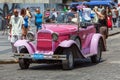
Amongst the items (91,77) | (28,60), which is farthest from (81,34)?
(91,77)

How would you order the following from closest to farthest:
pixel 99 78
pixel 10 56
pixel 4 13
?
1. pixel 99 78
2. pixel 10 56
3. pixel 4 13

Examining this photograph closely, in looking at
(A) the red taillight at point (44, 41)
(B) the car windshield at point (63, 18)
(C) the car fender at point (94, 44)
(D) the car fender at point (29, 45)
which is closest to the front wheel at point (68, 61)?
(A) the red taillight at point (44, 41)

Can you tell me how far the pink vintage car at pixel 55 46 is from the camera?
43.7 feet

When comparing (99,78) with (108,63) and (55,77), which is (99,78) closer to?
(55,77)

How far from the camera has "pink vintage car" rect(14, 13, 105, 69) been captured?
13.3 metres

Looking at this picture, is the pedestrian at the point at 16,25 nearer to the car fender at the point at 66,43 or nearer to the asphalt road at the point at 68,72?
the asphalt road at the point at 68,72

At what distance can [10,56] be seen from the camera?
55.2ft

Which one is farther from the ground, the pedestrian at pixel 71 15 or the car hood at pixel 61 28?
the pedestrian at pixel 71 15

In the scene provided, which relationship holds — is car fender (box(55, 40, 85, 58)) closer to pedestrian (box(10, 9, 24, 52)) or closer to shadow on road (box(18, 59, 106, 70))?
shadow on road (box(18, 59, 106, 70))

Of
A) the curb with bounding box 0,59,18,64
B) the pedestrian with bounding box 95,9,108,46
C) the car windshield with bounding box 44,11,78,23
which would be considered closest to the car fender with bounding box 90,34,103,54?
the car windshield with bounding box 44,11,78,23

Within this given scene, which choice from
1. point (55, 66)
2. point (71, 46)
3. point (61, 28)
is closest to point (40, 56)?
point (71, 46)

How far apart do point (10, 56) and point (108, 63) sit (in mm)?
3870

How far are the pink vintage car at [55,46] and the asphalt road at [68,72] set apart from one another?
33 cm

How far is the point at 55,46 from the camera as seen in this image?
44.2 ft
